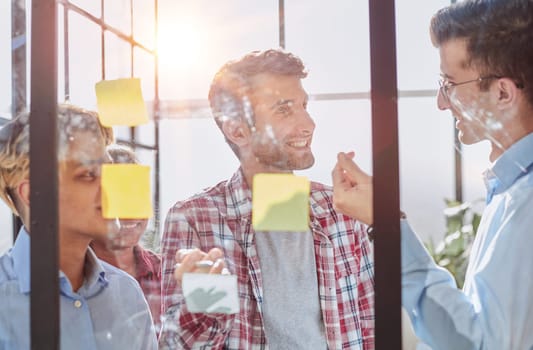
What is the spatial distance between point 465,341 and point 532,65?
452 millimetres

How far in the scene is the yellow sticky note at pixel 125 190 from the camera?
1.19m

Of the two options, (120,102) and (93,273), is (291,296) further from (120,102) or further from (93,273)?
(120,102)

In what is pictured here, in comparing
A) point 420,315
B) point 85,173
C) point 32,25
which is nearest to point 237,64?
point 85,173

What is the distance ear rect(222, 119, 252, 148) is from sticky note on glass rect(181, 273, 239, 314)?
451 millimetres

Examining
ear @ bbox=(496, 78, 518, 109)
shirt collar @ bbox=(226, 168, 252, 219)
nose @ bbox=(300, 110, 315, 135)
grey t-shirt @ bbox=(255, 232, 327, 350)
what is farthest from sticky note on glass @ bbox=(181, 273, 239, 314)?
ear @ bbox=(496, 78, 518, 109)

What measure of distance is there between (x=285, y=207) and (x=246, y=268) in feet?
1.06

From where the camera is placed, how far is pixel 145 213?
127 centimetres

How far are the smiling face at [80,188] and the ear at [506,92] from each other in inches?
28.5

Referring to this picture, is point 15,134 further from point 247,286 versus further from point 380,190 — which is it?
point 380,190

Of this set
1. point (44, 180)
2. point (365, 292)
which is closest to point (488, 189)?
point (365, 292)

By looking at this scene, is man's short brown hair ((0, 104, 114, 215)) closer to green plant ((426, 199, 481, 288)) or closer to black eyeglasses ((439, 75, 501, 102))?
black eyeglasses ((439, 75, 501, 102))

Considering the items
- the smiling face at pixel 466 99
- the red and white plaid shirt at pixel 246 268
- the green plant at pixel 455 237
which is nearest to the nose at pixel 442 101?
the smiling face at pixel 466 99

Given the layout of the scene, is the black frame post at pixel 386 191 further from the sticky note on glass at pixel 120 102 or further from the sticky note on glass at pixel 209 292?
the sticky note on glass at pixel 120 102

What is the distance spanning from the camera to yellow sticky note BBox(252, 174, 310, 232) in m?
1.08
